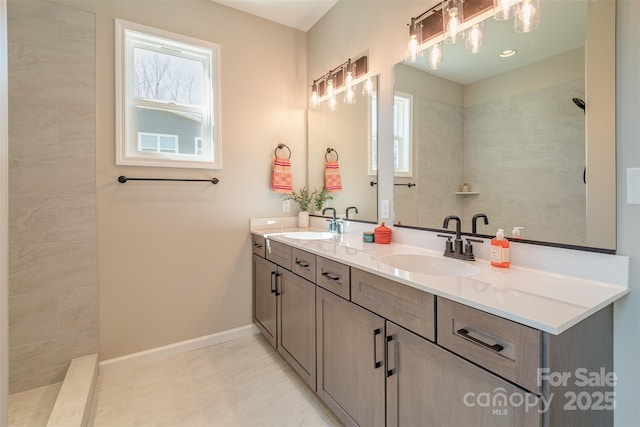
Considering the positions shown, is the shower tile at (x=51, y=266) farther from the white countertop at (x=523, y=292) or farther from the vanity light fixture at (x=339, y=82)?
the vanity light fixture at (x=339, y=82)

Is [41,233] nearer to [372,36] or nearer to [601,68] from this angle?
[372,36]

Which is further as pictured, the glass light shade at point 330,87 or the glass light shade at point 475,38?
the glass light shade at point 330,87

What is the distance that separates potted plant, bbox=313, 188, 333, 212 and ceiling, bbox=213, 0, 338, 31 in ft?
4.92

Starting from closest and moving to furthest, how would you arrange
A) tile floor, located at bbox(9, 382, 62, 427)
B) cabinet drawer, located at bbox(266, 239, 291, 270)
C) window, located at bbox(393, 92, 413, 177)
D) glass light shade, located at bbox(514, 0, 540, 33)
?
glass light shade, located at bbox(514, 0, 540, 33) → tile floor, located at bbox(9, 382, 62, 427) → window, located at bbox(393, 92, 413, 177) → cabinet drawer, located at bbox(266, 239, 291, 270)

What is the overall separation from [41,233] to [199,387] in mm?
1375

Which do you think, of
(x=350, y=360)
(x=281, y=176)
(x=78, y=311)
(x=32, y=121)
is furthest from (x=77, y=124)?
(x=350, y=360)

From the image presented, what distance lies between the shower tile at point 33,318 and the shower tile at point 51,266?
5 centimetres

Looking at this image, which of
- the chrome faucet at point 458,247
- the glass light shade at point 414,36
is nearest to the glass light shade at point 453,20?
the glass light shade at point 414,36

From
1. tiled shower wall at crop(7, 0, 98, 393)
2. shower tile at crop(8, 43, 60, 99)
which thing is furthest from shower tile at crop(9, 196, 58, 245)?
shower tile at crop(8, 43, 60, 99)

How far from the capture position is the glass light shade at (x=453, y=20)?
4.92 ft

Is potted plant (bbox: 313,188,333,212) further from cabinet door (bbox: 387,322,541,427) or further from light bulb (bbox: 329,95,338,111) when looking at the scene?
cabinet door (bbox: 387,322,541,427)

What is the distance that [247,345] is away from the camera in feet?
7.91

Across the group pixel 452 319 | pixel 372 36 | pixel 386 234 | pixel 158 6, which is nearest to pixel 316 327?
pixel 386 234

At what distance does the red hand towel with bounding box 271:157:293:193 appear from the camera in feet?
8.54
